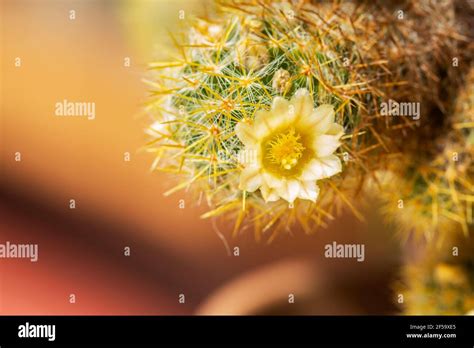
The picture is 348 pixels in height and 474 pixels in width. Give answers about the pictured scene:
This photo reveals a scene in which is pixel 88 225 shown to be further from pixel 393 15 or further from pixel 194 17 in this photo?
pixel 393 15

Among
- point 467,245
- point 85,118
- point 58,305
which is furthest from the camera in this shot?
point 85,118

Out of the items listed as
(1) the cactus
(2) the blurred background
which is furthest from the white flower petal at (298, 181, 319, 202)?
(2) the blurred background

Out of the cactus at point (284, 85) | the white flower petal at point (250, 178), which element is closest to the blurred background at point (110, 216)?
the cactus at point (284, 85)

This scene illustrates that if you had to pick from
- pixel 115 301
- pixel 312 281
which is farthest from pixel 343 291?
pixel 115 301

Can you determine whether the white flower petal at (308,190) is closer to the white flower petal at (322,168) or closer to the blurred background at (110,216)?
the white flower petal at (322,168)

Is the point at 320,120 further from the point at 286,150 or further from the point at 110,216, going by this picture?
the point at 110,216
